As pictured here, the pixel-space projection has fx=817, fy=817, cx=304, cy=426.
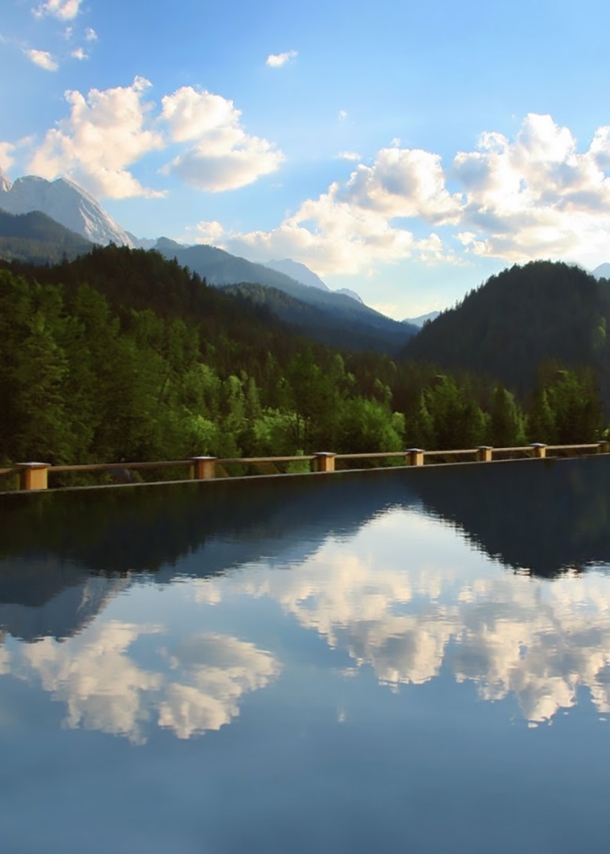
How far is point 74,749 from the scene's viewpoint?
3.55 metres

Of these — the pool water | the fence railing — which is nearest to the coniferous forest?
the fence railing

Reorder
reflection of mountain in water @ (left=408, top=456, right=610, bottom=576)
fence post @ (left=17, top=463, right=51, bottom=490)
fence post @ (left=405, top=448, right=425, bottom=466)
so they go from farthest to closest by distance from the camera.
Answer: fence post @ (left=405, top=448, right=425, bottom=466), fence post @ (left=17, top=463, right=51, bottom=490), reflection of mountain in water @ (left=408, top=456, right=610, bottom=576)

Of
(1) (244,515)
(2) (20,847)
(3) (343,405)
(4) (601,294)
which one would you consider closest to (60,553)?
(1) (244,515)

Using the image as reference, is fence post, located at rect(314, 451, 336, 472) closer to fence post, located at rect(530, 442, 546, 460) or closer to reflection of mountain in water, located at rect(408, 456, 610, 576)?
reflection of mountain in water, located at rect(408, 456, 610, 576)

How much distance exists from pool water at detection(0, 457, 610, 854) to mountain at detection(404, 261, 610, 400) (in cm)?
13801

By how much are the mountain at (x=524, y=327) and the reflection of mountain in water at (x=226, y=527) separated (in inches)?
5092

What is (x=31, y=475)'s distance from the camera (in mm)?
15484

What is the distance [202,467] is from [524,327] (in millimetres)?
145488

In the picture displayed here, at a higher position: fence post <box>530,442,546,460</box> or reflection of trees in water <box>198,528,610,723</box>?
fence post <box>530,442,546,460</box>

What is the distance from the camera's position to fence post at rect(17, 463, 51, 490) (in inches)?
606

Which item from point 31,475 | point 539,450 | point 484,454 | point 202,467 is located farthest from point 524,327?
point 31,475

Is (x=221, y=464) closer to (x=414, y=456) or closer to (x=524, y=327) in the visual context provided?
(x=414, y=456)

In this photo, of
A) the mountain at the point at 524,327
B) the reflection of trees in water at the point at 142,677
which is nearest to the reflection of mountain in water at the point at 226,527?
the reflection of trees in water at the point at 142,677

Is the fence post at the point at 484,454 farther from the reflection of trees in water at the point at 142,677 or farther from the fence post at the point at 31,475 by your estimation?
the reflection of trees in water at the point at 142,677
